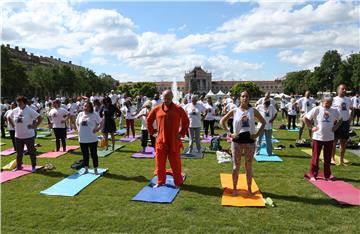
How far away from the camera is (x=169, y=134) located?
7418 mm

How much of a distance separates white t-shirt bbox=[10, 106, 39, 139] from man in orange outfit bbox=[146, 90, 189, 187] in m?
3.60

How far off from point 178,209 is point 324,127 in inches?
154

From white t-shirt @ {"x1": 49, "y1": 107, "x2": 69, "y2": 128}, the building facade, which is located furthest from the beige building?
white t-shirt @ {"x1": 49, "y1": 107, "x2": 69, "y2": 128}

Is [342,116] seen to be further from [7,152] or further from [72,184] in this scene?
[7,152]

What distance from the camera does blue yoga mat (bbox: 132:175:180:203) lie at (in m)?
6.67

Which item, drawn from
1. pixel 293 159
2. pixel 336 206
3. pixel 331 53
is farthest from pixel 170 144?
pixel 331 53

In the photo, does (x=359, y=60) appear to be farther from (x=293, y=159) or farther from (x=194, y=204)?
(x=194, y=204)

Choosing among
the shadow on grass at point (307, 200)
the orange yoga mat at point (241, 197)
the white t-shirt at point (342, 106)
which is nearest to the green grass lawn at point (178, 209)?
the shadow on grass at point (307, 200)

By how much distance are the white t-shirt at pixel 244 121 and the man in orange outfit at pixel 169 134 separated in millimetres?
1326

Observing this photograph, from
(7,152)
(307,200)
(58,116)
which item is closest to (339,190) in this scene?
(307,200)

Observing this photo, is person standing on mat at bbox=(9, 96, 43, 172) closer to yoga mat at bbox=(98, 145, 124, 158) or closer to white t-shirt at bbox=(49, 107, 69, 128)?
white t-shirt at bbox=(49, 107, 69, 128)

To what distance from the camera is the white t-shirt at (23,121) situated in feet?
29.4

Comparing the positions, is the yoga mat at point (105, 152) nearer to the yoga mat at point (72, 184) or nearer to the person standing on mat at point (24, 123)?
the yoga mat at point (72, 184)

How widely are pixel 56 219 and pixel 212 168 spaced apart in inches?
188
